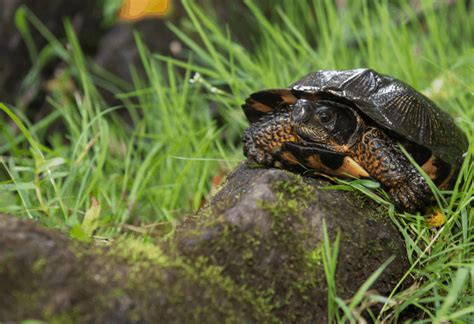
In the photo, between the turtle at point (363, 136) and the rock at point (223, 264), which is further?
the turtle at point (363, 136)

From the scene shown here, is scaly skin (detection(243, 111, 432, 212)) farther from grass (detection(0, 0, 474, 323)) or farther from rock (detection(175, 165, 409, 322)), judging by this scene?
rock (detection(175, 165, 409, 322))

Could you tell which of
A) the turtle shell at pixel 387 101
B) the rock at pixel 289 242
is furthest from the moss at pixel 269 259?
the turtle shell at pixel 387 101

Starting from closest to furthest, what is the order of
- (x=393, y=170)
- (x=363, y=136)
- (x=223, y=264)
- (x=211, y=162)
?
(x=223, y=264)
(x=393, y=170)
(x=363, y=136)
(x=211, y=162)

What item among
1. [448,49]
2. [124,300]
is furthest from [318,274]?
[448,49]

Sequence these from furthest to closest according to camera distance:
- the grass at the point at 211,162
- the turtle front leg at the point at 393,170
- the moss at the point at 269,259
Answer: the turtle front leg at the point at 393,170 < the grass at the point at 211,162 < the moss at the point at 269,259

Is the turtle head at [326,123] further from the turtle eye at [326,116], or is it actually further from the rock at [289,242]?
the rock at [289,242]

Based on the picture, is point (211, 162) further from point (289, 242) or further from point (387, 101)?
point (289, 242)

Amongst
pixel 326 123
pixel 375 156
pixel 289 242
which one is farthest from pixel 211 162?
pixel 289 242

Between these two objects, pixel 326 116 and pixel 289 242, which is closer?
pixel 289 242
